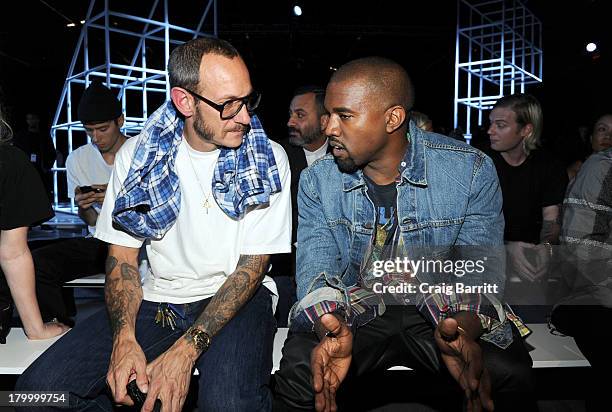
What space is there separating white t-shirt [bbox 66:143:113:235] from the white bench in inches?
54.6

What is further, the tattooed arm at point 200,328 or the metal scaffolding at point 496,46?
the metal scaffolding at point 496,46

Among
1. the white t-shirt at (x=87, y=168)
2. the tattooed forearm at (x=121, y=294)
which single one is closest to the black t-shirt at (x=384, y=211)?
the tattooed forearm at (x=121, y=294)

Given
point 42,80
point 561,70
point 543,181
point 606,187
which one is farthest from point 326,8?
point 606,187

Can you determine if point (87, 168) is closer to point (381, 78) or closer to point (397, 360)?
point (381, 78)

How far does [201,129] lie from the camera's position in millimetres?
1950

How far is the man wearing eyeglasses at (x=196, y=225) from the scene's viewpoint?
1798mm

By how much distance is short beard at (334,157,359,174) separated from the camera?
1944mm

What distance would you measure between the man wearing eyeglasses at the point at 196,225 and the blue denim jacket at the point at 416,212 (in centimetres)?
13

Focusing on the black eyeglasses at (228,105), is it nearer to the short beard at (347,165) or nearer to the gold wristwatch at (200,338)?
the short beard at (347,165)

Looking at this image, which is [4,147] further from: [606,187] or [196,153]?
[606,187]

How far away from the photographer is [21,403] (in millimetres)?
1594

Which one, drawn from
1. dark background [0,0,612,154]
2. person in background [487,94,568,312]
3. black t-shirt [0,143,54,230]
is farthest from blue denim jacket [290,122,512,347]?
dark background [0,0,612,154]

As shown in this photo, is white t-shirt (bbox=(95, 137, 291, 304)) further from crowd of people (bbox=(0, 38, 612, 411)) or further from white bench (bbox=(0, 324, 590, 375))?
white bench (bbox=(0, 324, 590, 375))

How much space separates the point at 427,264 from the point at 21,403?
4.74 ft
